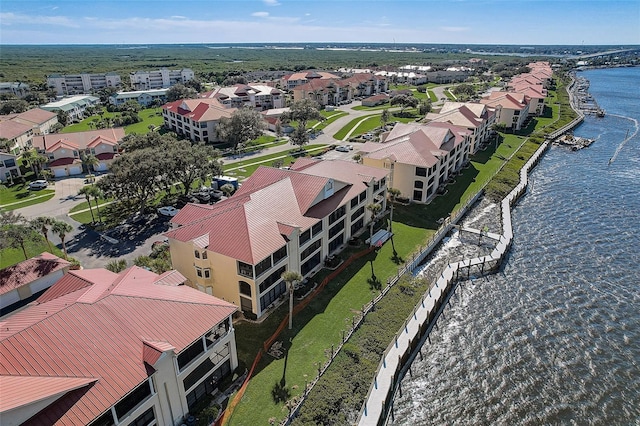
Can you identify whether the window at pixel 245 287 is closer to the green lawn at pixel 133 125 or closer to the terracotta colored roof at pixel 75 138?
the terracotta colored roof at pixel 75 138

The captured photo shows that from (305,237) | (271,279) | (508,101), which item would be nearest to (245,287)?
(271,279)

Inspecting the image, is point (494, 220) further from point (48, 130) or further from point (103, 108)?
point (103, 108)

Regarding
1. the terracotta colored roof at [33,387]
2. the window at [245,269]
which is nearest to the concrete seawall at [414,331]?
the window at [245,269]

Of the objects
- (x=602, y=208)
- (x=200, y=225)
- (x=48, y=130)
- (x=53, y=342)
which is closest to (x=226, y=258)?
(x=200, y=225)

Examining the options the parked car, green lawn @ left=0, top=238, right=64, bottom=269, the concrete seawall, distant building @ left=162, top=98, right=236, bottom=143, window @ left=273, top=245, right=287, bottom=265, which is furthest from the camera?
distant building @ left=162, top=98, right=236, bottom=143

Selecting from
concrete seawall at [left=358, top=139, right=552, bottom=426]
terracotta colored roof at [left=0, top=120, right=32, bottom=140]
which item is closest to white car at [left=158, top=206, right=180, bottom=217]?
concrete seawall at [left=358, top=139, right=552, bottom=426]

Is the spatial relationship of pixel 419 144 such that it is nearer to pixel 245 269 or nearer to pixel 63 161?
pixel 245 269

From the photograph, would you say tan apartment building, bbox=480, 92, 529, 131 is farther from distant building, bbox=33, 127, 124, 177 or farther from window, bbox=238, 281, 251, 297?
window, bbox=238, 281, 251, 297

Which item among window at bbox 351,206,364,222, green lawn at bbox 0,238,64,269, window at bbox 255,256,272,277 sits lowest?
green lawn at bbox 0,238,64,269
